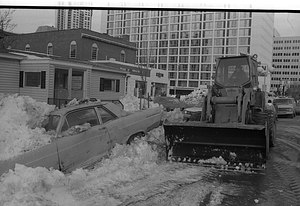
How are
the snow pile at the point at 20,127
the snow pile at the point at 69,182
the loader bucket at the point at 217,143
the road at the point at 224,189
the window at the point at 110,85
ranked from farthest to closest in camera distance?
the window at the point at 110,85, the loader bucket at the point at 217,143, the snow pile at the point at 20,127, the road at the point at 224,189, the snow pile at the point at 69,182

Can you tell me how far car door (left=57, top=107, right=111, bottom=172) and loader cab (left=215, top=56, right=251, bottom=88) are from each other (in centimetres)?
344

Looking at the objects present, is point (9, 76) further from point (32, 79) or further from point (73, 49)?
point (73, 49)

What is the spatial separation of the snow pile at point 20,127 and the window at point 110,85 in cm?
840

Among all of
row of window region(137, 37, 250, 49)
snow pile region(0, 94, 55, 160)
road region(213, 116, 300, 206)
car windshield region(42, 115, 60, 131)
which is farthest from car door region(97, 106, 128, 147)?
row of window region(137, 37, 250, 49)

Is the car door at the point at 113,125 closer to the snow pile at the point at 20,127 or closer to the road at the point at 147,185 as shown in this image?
the road at the point at 147,185

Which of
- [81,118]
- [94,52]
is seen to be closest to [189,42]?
[94,52]

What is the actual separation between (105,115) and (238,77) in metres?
3.53

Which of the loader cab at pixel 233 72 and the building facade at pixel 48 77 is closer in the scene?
the loader cab at pixel 233 72

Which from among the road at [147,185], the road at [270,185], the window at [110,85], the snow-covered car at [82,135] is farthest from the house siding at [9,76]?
the road at [270,185]

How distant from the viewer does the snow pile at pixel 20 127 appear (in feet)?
14.8

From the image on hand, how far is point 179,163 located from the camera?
609 centimetres

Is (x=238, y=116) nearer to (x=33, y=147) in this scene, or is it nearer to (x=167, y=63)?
(x=33, y=147)

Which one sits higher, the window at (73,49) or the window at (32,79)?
the window at (73,49)

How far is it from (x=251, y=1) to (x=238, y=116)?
2.71m
